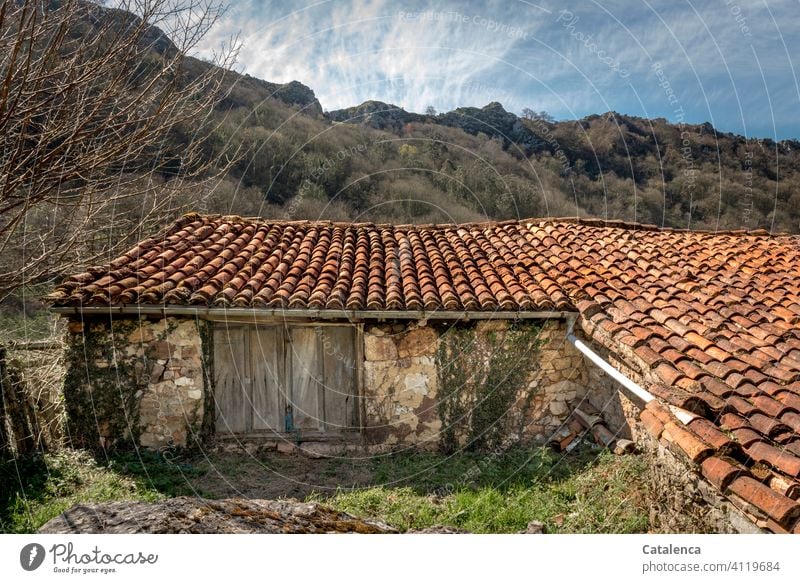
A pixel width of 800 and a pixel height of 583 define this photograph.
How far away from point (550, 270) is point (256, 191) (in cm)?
1306

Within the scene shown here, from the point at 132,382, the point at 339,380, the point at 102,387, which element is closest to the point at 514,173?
the point at 339,380

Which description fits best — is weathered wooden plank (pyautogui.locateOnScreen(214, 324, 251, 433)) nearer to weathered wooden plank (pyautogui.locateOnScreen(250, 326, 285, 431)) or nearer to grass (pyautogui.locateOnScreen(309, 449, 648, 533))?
weathered wooden plank (pyautogui.locateOnScreen(250, 326, 285, 431))

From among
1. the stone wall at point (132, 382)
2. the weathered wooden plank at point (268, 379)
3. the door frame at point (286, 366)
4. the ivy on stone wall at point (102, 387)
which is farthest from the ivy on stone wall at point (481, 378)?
the ivy on stone wall at point (102, 387)

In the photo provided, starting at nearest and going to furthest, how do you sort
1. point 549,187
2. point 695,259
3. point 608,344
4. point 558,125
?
point 608,344 < point 695,259 < point 549,187 < point 558,125

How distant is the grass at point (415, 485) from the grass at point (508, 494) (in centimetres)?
1

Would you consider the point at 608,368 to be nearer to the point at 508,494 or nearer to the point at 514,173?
the point at 508,494

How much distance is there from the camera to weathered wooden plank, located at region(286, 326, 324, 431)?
726 cm

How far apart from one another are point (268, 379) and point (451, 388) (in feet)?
9.17

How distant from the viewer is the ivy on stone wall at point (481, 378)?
696cm

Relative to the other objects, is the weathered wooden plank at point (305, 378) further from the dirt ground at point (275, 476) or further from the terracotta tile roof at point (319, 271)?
the terracotta tile roof at point (319, 271)

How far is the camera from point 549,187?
20.1 metres

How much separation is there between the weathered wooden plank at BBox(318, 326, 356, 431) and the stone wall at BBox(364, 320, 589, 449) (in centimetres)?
39

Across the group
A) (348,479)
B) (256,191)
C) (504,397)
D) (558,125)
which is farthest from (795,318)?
(558,125)
